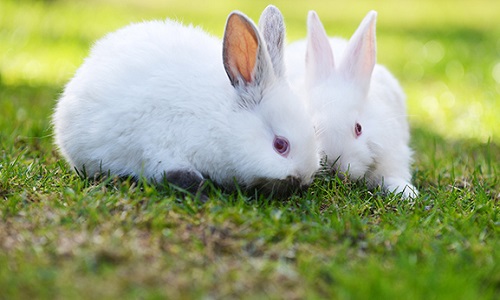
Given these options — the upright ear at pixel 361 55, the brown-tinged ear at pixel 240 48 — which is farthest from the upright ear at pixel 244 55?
the upright ear at pixel 361 55

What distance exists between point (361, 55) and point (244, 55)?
1.07 m

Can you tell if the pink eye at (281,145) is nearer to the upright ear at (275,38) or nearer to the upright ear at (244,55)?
the upright ear at (244,55)

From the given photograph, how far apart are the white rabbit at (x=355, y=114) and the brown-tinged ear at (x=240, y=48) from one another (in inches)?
23.8

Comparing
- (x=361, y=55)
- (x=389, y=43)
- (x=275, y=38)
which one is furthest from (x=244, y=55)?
(x=389, y=43)

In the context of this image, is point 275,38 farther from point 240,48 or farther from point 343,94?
point 343,94

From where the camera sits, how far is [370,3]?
16750 mm

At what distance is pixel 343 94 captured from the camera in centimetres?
453

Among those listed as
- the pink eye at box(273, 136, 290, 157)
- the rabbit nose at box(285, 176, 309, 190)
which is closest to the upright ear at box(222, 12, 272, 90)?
the pink eye at box(273, 136, 290, 157)

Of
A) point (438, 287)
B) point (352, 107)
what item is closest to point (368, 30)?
point (352, 107)

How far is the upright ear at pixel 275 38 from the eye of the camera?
4.08 meters

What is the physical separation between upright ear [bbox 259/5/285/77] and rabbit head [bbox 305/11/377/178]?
1.46 ft

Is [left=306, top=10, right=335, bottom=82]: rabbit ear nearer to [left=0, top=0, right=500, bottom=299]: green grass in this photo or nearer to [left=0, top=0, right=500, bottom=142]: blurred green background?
[left=0, top=0, right=500, bottom=142]: blurred green background

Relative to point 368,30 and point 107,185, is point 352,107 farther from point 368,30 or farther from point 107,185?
point 107,185

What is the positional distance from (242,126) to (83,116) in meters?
0.92
